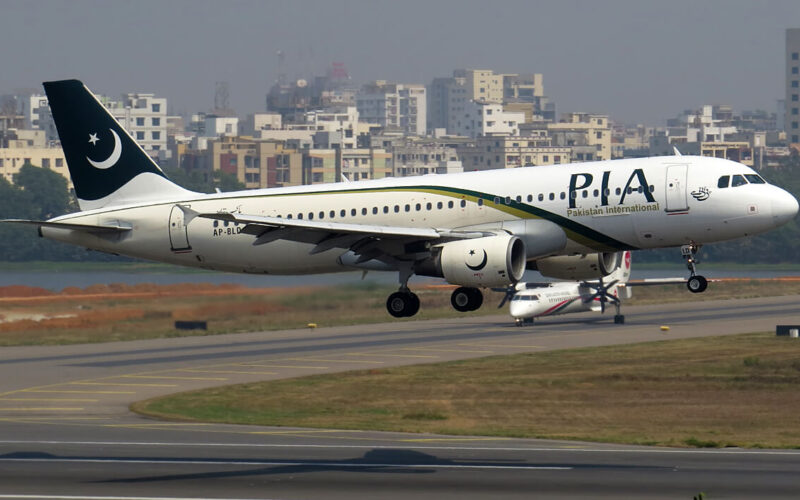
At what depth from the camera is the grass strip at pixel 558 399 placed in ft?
274

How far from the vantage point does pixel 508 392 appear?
101688mm

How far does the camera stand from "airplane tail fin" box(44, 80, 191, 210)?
Answer: 2734 inches

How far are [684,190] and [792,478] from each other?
12.5m

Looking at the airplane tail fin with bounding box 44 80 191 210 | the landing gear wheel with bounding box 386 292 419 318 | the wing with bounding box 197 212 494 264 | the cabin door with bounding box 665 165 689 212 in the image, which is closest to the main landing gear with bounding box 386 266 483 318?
the landing gear wheel with bounding box 386 292 419 318

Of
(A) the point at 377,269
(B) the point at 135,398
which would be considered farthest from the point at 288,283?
(A) the point at 377,269

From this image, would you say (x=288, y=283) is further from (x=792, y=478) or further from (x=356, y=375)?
(x=792, y=478)

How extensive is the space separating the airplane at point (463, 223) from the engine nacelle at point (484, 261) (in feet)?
0.17

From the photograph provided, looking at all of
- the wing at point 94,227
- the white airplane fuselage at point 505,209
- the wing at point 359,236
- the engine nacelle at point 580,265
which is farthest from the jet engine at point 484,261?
the wing at point 94,227

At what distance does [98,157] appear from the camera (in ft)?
230

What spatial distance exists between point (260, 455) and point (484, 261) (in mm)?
16463

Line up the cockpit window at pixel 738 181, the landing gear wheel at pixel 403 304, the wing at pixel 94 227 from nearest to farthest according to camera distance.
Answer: the cockpit window at pixel 738 181, the landing gear wheel at pixel 403 304, the wing at pixel 94 227

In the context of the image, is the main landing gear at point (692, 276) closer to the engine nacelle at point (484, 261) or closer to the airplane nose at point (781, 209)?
the airplane nose at point (781, 209)

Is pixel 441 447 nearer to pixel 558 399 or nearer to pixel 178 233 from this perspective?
pixel 178 233

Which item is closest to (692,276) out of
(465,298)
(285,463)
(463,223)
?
(465,298)
